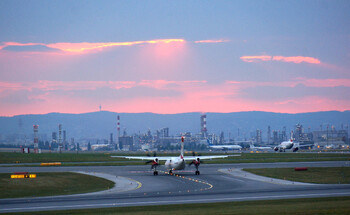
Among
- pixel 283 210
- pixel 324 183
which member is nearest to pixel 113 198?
pixel 283 210

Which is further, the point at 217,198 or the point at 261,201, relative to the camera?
the point at 217,198

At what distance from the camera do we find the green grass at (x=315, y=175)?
207 feet

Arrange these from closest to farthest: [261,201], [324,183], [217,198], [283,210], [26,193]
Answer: [283,210]
[261,201]
[217,198]
[26,193]
[324,183]

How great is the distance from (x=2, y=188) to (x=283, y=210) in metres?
33.1

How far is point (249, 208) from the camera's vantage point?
3781 centimetres

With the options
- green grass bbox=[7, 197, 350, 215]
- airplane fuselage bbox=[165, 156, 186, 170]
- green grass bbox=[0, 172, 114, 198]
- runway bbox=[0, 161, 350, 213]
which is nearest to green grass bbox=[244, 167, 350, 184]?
runway bbox=[0, 161, 350, 213]

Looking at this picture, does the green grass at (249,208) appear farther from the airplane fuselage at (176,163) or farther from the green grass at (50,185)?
the airplane fuselage at (176,163)

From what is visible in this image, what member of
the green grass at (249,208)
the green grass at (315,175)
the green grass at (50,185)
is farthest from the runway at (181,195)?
the green grass at (315,175)

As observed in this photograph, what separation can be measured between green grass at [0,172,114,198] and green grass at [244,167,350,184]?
25643 mm

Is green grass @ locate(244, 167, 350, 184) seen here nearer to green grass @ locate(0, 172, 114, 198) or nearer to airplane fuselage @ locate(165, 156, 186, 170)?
airplane fuselage @ locate(165, 156, 186, 170)

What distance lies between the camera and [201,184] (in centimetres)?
5950

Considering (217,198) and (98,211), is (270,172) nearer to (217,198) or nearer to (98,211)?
(217,198)

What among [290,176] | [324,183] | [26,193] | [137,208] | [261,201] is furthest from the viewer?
[290,176]

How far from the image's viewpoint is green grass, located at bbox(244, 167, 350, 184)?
63.1m
